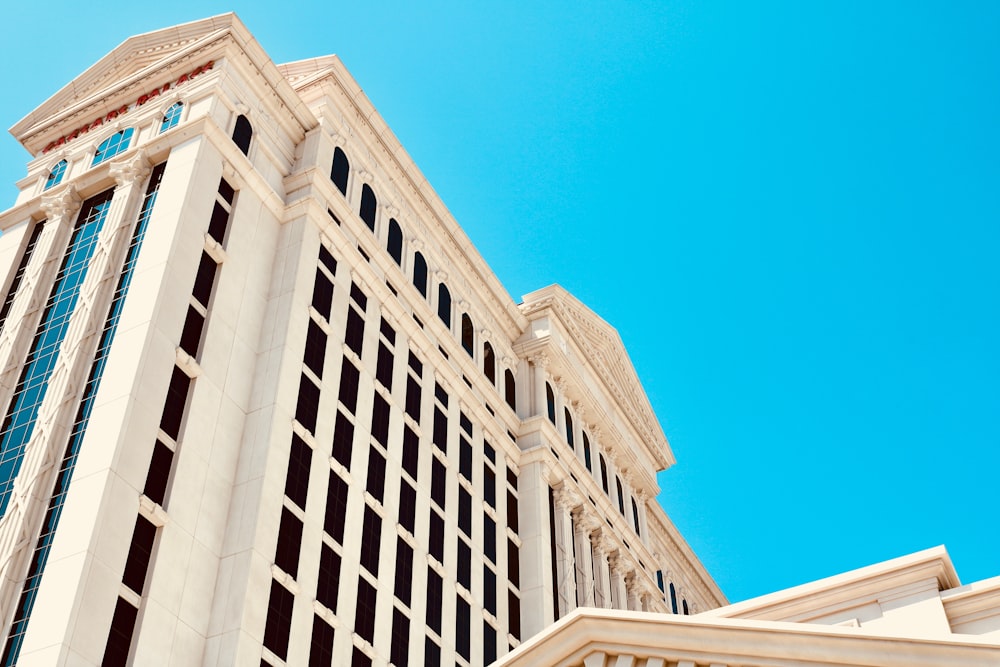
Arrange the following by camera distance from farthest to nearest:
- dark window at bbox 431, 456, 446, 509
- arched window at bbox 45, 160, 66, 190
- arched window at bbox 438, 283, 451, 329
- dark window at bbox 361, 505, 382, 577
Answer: arched window at bbox 438, 283, 451, 329 → dark window at bbox 431, 456, 446, 509 → arched window at bbox 45, 160, 66, 190 → dark window at bbox 361, 505, 382, 577

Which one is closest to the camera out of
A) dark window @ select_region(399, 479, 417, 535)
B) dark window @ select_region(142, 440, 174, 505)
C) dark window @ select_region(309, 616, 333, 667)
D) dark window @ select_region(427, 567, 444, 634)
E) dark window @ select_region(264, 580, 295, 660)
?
dark window @ select_region(142, 440, 174, 505)

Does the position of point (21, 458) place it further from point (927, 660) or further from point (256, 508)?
point (927, 660)

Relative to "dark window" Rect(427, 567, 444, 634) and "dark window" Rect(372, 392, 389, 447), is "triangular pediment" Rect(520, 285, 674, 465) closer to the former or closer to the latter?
"dark window" Rect(372, 392, 389, 447)

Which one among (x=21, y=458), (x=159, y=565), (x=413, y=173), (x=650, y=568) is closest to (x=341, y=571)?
(x=159, y=565)

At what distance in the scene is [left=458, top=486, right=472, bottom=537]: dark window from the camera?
162 feet

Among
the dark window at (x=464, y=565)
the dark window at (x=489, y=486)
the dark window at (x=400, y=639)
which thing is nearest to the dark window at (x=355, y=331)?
the dark window at (x=464, y=565)

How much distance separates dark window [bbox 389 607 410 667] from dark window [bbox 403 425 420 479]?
22.4 ft

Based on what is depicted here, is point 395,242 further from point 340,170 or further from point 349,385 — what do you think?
point 349,385

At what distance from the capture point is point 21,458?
34469 mm

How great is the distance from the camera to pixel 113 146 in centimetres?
4625

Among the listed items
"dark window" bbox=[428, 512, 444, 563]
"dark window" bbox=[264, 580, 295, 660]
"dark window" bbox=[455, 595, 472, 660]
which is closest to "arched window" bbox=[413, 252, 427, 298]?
"dark window" bbox=[428, 512, 444, 563]

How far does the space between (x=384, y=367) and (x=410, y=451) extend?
12.4 ft

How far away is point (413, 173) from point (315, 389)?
18184mm

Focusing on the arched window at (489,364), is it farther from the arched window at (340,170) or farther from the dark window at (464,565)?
the arched window at (340,170)
